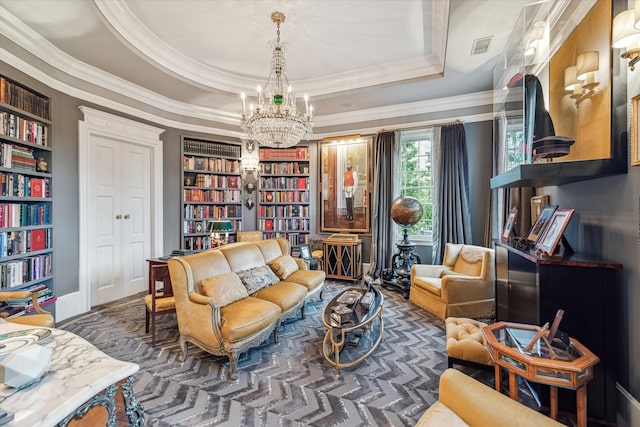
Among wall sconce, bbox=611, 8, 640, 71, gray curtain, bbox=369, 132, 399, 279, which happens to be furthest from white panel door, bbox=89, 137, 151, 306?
wall sconce, bbox=611, 8, 640, 71

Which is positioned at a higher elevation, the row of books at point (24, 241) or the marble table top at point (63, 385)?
the row of books at point (24, 241)

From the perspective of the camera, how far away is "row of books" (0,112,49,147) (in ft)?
9.45

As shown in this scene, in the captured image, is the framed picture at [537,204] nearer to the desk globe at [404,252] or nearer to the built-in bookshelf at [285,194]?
the desk globe at [404,252]

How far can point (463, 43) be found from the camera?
10.5ft

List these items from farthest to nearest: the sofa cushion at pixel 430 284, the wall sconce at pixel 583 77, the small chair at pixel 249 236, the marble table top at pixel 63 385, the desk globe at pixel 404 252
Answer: the small chair at pixel 249 236 → the desk globe at pixel 404 252 → the sofa cushion at pixel 430 284 → the wall sconce at pixel 583 77 → the marble table top at pixel 63 385

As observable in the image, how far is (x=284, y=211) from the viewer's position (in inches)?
237

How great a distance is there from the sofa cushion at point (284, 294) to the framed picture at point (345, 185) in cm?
247

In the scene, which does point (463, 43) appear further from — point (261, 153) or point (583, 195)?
point (261, 153)

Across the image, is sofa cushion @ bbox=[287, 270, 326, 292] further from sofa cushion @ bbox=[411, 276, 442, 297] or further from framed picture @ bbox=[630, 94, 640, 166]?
framed picture @ bbox=[630, 94, 640, 166]

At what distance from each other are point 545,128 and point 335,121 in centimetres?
397

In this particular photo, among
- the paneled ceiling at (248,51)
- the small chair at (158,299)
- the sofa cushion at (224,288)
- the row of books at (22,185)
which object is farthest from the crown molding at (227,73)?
the sofa cushion at (224,288)

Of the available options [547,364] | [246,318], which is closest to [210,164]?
[246,318]

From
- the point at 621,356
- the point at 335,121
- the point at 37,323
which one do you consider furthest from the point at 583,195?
the point at 37,323

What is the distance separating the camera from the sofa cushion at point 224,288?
8.55 feet
